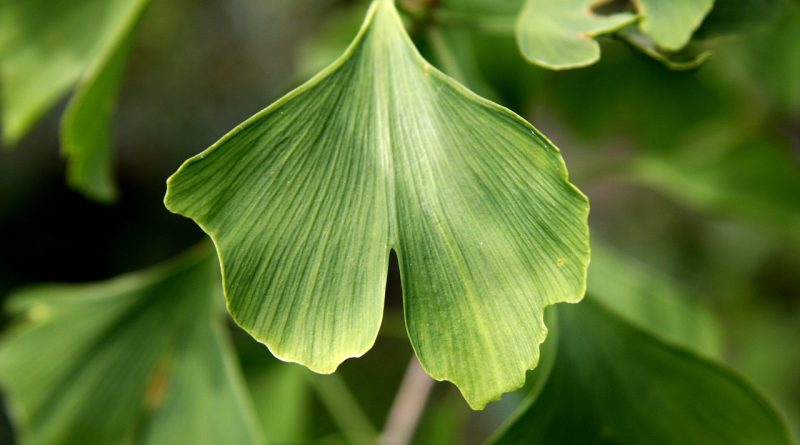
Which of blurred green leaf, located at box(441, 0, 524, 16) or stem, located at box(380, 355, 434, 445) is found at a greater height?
blurred green leaf, located at box(441, 0, 524, 16)

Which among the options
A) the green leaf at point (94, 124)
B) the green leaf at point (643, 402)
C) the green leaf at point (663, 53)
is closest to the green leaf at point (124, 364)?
the green leaf at point (94, 124)

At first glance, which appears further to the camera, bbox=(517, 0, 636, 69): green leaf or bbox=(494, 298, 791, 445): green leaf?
bbox=(494, 298, 791, 445): green leaf

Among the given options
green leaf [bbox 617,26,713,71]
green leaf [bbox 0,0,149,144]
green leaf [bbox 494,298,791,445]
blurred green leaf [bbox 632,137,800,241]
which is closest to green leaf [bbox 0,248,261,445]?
green leaf [bbox 0,0,149,144]

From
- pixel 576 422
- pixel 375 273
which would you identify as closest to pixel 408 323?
pixel 375 273

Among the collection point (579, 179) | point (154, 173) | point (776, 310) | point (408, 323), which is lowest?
point (776, 310)

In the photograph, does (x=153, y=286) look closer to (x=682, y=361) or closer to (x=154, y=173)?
(x=682, y=361)

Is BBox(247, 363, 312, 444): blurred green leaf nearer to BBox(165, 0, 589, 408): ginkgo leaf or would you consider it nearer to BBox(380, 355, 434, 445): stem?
BBox(380, 355, 434, 445): stem
